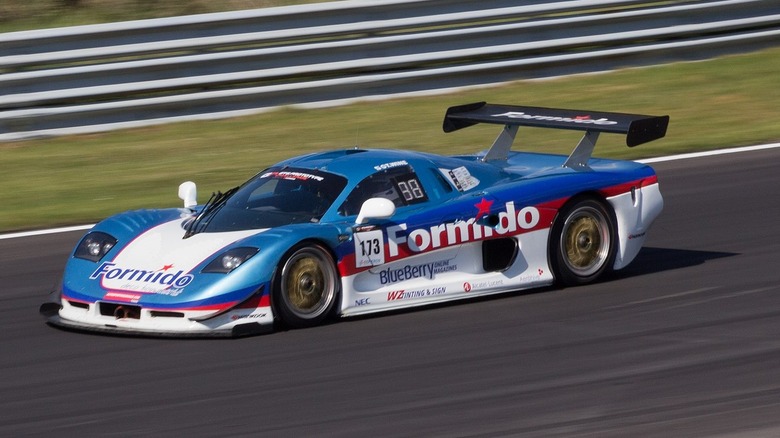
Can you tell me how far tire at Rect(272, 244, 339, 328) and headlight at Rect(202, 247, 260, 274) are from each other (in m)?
0.21

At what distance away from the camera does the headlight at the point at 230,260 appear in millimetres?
7449

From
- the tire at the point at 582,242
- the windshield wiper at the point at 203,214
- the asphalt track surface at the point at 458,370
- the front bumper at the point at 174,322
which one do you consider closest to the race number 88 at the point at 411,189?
the asphalt track surface at the point at 458,370

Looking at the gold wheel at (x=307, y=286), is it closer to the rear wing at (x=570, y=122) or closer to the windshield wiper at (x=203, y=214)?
the windshield wiper at (x=203, y=214)

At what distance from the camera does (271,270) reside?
7.44 meters

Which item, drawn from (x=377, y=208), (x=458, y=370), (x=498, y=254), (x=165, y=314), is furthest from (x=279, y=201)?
(x=458, y=370)

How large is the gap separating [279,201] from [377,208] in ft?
2.54

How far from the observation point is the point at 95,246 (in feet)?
26.6

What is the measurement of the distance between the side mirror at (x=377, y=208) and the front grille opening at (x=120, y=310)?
1.48m

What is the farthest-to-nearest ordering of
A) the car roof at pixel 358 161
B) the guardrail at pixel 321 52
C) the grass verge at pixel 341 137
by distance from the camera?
the guardrail at pixel 321 52
the grass verge at pixel 341 137
the car roof at pixel 358 161

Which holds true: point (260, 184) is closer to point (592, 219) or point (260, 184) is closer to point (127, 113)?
point (592, 219)

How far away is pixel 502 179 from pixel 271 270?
2.13 metres

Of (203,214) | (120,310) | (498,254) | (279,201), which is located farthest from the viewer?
(498,254)

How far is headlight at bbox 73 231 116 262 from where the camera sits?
8.05m

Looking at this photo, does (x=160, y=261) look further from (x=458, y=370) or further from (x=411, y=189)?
(x=458, y=370)
